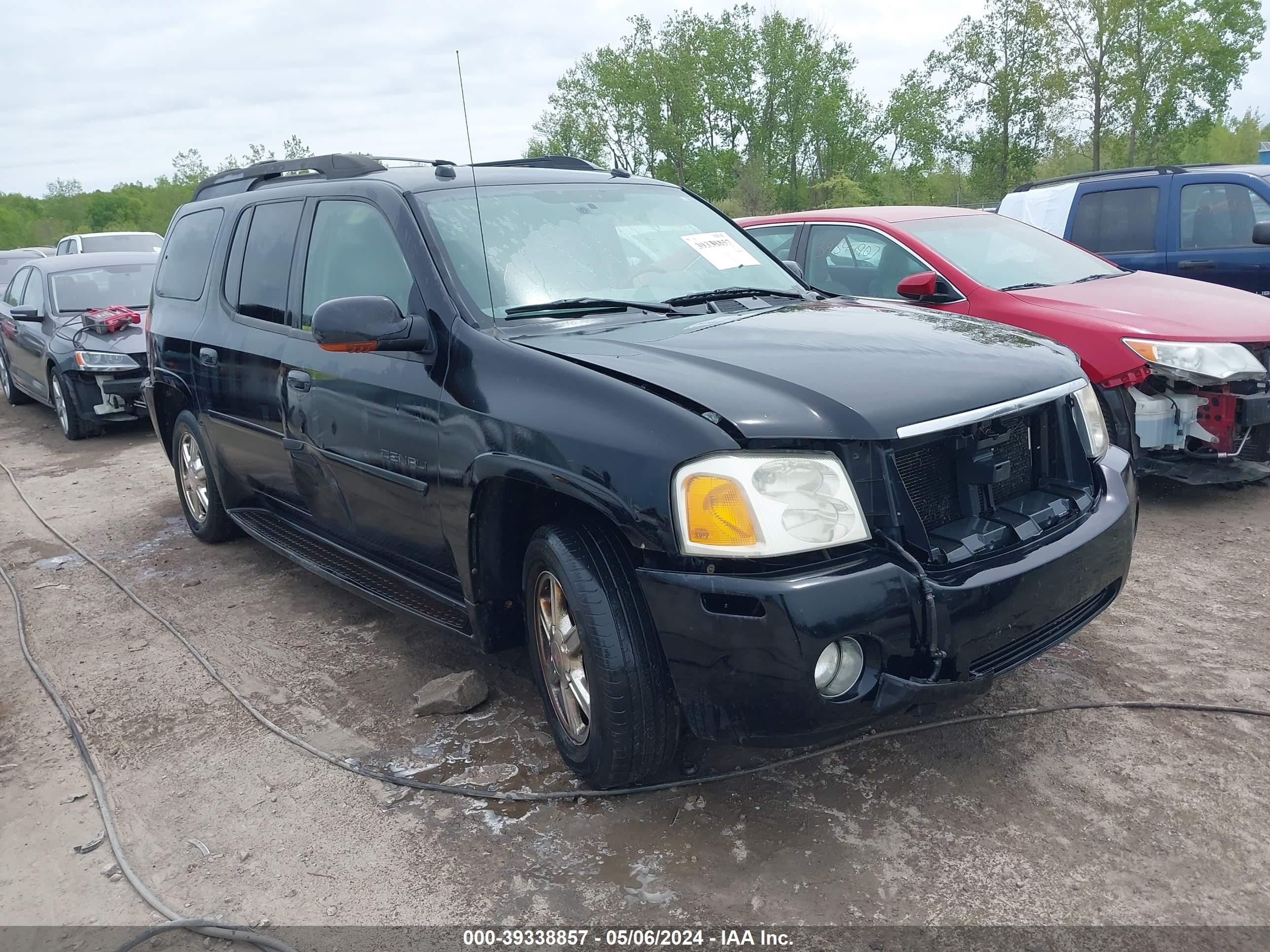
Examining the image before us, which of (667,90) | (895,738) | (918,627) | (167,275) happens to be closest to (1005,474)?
(918,627)

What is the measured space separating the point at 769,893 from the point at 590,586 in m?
0.89

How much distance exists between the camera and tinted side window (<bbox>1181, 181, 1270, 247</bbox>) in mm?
7535

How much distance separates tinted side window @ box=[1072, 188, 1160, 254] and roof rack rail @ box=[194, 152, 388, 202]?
20.4ft

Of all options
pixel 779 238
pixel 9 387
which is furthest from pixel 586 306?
pixel 9 387

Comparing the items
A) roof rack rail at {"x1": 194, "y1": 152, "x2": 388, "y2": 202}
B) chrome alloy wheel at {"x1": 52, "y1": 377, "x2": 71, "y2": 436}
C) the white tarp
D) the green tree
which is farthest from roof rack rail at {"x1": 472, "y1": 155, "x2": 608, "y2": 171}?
the green tree

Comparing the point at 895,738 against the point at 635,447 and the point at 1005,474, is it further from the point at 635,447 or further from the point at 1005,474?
the point at 635,447

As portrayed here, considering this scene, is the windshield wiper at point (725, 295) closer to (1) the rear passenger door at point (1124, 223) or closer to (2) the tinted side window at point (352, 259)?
(2) the tinted side window at point (352, 259)

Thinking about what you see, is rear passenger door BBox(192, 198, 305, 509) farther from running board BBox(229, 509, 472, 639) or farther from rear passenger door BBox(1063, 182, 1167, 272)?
rear passenger door BBox(1063, 182, 1167, 272)

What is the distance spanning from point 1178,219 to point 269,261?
6.74 meters

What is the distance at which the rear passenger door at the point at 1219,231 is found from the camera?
745 cm

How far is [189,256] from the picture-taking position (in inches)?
212

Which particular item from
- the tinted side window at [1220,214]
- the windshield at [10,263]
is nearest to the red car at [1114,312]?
the tinted side window at [1220,214]

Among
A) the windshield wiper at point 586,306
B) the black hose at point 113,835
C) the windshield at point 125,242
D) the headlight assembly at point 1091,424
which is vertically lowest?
the black hose at point 113,835

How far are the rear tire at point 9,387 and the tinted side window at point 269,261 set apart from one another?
9124mm
